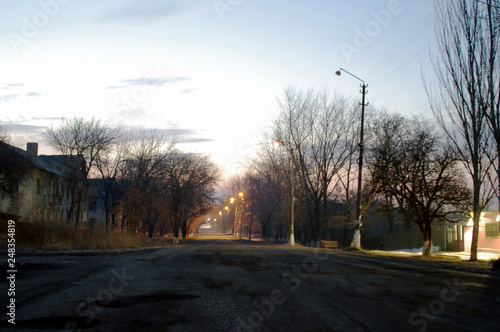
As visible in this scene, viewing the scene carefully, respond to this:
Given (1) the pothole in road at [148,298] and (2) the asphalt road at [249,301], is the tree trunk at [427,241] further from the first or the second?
(1) the pothole in road at [148,298]

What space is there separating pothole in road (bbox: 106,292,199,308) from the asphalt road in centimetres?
2

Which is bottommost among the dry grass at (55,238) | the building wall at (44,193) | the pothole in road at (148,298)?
the dry grass at (55,238)

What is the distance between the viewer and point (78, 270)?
1134cm

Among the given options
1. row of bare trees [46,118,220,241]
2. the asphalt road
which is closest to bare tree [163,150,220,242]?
row of bare trees [46,118,220,241]

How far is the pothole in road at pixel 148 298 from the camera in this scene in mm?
6965

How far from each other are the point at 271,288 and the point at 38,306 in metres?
4.37

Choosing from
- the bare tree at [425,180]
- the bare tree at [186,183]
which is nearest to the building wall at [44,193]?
the bare tree at [186,183]

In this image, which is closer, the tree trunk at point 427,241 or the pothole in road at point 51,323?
the pothole in road at point 51,323

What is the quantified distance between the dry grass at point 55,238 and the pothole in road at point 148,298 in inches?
583

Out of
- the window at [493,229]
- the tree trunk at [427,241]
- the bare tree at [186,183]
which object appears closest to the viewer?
the tree trunk at [427,241]

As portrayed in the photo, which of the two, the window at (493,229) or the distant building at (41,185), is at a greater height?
the distant building at (41,185)

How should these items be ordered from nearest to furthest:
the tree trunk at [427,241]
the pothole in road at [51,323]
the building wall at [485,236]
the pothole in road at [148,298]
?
the pothole in road at [51,323]
the pothole in road at [148,298]
the tree trunk at [427,241]
the building wall at [485,236]

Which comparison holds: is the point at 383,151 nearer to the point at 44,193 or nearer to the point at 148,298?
the point at 148,298

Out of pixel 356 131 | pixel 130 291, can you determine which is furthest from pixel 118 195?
pixel 130 291
